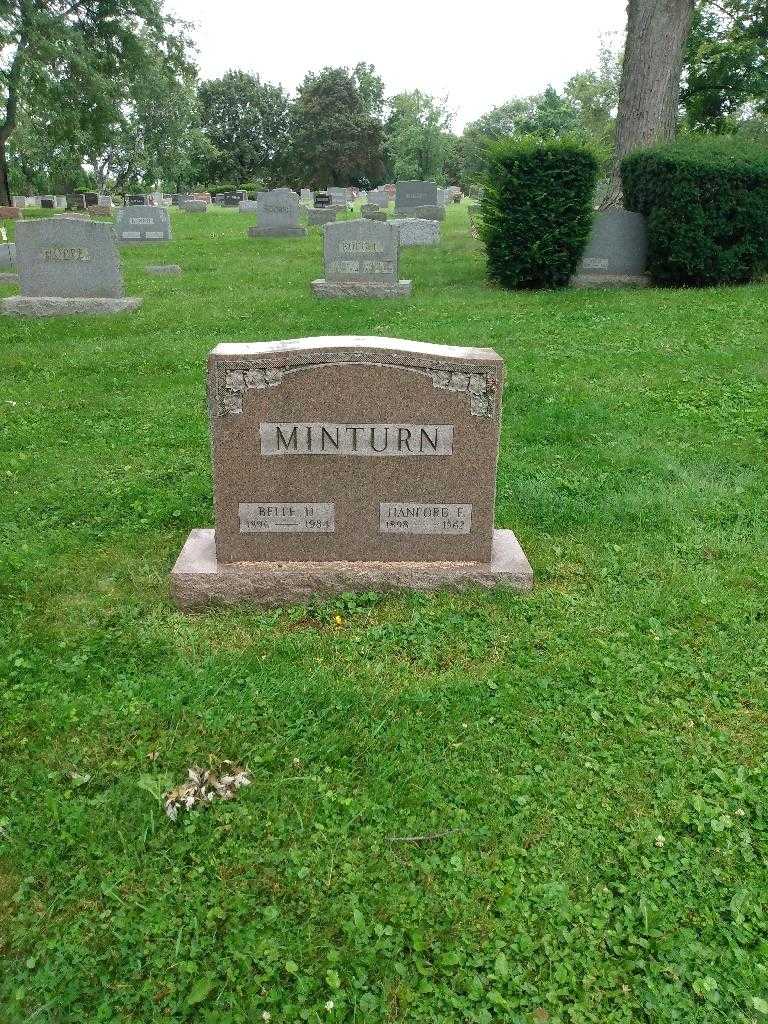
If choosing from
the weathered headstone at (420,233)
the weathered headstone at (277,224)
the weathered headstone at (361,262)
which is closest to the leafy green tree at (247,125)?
the weathered headstone at (277,224)

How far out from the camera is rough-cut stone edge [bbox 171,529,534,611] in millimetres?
4145

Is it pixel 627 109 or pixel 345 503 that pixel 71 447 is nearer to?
pixel 345 503

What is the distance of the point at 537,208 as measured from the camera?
40.7 feet

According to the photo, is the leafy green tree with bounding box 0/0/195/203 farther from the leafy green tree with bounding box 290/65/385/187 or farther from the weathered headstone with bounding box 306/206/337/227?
the leafy green tree with bounding box 290/65/385/187

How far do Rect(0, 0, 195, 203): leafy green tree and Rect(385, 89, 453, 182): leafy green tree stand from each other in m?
16.6

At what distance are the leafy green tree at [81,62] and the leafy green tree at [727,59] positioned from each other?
1912 cm

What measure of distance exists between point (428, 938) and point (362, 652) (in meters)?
1.53

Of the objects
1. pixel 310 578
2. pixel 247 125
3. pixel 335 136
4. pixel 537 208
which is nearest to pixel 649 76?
pixel 537 208

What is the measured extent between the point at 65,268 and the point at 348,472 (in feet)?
31.0

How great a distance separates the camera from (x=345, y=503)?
4.16 meters

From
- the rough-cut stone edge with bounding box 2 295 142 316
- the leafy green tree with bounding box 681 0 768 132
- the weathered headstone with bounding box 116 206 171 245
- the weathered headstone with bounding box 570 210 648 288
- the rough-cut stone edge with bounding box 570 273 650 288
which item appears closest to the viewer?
the rough-cut stone edge with bounding box 2 295 142 316

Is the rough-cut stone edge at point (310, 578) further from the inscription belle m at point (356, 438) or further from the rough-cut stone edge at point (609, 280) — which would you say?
the rough-cut stone edge at point (609, 280)

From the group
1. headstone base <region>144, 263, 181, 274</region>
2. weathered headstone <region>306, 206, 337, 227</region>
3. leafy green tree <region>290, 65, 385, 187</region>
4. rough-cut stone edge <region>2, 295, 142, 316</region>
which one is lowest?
rough-cut stone edge <region>2, 295, 142, 316</region>

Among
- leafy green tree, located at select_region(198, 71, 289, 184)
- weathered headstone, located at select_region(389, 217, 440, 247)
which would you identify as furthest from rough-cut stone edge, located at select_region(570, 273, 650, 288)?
leafy green tree, located at select_region(198, 71, 289, 184)
